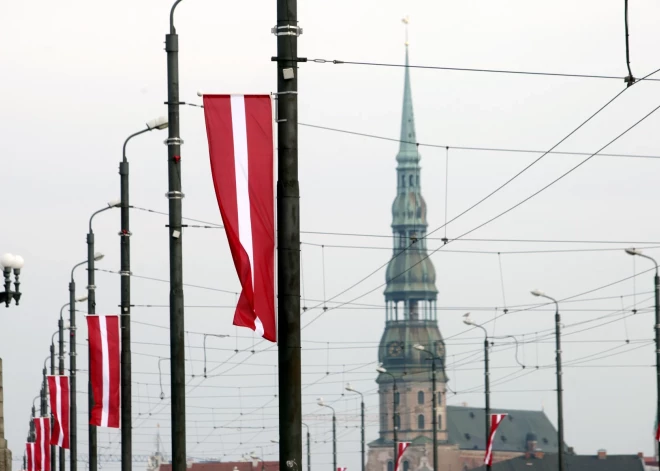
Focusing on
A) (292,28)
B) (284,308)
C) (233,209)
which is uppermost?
→ (292,28)

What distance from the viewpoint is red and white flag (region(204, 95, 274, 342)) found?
19406 mm

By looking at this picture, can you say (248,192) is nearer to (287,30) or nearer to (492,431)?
(287,30)

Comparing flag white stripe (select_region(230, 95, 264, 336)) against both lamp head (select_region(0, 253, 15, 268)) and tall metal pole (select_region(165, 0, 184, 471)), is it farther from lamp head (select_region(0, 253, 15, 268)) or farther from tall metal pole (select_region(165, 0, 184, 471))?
lamp head (select_region(0, 253, 15, 268))

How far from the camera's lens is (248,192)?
19750mm

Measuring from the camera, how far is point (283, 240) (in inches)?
722

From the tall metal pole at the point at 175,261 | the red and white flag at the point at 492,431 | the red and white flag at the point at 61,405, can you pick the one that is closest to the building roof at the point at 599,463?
the red and white flag at the point at 492,431

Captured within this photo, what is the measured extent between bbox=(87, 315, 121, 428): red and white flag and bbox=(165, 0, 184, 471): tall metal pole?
739 centimetres

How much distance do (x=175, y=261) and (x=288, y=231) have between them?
11290 millimetres

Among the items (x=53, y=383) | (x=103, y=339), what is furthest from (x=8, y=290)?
(x=53, y=383)

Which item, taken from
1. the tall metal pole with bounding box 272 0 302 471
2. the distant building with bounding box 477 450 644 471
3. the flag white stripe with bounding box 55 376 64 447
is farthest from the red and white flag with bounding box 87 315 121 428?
the distant building with bounding box 477 450 644 471

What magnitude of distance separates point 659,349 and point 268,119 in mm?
30800

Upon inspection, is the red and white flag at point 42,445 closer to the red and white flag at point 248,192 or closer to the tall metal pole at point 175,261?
the tall metal pole at point 175,261

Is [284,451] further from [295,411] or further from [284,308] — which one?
[284,308]

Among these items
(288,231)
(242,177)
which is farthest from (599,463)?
(288,231)
